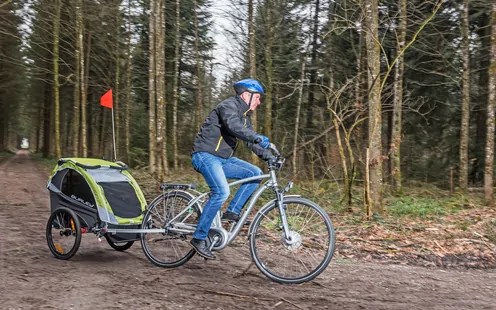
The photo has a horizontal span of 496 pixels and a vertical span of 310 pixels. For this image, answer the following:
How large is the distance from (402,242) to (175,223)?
372 cm

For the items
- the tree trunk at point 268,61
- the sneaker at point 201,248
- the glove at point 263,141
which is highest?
the tree trunk at point 268,61

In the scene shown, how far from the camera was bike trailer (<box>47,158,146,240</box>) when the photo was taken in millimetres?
5250

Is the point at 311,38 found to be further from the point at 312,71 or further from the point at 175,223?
the point at 175,223

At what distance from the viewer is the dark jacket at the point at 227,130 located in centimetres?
464

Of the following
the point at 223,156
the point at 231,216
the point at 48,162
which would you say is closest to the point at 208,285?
the point at 231,216

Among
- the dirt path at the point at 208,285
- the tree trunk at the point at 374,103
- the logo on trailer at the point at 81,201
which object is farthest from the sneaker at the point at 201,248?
the tree trunk at the point at 374,103

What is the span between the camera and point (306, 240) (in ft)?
15.0

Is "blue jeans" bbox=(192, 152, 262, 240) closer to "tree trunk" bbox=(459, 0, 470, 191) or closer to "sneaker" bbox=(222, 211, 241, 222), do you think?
"sneaker" bbox=(222, 211, 241, 222)

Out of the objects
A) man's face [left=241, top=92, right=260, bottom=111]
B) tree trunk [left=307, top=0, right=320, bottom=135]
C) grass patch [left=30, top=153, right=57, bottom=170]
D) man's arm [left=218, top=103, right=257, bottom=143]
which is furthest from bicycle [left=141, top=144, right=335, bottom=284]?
grass patch [left=30, top=153, right=57, bottom=170]

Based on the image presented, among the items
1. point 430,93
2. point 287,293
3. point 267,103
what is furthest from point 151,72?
point 430,93

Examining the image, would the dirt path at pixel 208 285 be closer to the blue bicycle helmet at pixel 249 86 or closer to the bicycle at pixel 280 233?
the bicycle at pixel 280 233

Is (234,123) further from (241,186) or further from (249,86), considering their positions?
(241,186)

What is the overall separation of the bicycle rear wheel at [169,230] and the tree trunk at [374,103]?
4.76 m

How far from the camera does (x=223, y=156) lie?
485 centimetres
